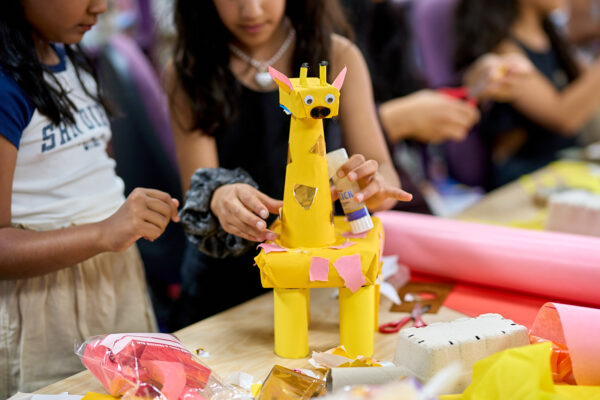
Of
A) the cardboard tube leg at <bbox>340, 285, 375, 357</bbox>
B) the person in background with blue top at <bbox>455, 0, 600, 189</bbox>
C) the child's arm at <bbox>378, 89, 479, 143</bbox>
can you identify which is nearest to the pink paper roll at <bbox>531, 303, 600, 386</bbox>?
the cardboard tube leg at <bbox>340, 285, 375, 357</bbox>

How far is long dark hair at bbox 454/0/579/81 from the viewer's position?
159 centimetres

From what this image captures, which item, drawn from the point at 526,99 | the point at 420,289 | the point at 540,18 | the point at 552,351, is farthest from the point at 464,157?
the point at 552,351

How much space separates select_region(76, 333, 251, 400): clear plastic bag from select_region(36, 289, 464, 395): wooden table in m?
0.04

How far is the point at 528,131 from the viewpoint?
1680 millimetres

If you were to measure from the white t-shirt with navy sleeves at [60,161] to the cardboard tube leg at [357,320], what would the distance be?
13.7 inches

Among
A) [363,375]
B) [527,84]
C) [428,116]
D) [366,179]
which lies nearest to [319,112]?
[366,179]

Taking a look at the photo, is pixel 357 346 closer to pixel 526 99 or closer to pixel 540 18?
pixel 526 99

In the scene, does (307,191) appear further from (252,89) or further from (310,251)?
(252,89)

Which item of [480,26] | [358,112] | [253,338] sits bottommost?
[253,338]

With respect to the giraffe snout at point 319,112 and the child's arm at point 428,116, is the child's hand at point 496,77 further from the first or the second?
the giraffe snout at point 319,112

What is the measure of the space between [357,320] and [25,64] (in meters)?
0.46

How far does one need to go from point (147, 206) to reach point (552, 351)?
1.43ft

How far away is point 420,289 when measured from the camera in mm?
818

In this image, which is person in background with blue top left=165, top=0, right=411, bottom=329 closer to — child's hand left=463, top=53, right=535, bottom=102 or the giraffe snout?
the giraffe snout
